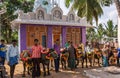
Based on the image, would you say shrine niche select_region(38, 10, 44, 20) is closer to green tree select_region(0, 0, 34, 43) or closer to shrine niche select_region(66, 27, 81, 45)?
shrine niche select_region(66, 27, 81, 45)

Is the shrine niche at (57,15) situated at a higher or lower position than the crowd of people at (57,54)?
higher

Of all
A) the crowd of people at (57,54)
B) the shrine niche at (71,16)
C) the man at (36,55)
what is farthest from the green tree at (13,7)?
the man at (36,55)

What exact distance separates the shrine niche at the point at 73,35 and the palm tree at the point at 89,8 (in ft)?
10.1

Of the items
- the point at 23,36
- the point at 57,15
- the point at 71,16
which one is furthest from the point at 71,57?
the point at 71,16

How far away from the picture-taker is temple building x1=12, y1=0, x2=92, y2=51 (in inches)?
802

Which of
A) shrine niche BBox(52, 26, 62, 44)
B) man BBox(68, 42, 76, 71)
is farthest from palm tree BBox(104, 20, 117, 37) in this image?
man BBox(68, 42, 76, 71)

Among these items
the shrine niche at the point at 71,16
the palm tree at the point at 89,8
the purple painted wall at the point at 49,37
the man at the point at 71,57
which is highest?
the palm tree at the point at 89,8

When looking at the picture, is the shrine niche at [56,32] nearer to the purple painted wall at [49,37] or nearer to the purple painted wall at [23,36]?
the purple painted wall at [49,37]

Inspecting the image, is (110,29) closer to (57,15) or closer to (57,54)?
(57,15)

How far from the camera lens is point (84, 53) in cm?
1552

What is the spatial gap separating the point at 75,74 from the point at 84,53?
2.50 meters

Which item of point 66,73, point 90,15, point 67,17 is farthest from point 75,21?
point 66,73

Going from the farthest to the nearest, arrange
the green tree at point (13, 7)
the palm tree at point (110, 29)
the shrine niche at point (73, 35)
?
the palm tree at point (110, 29) → the green tree at point (13, 7) → the shrine niche at point (73, 35)

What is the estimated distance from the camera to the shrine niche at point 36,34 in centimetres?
2081
